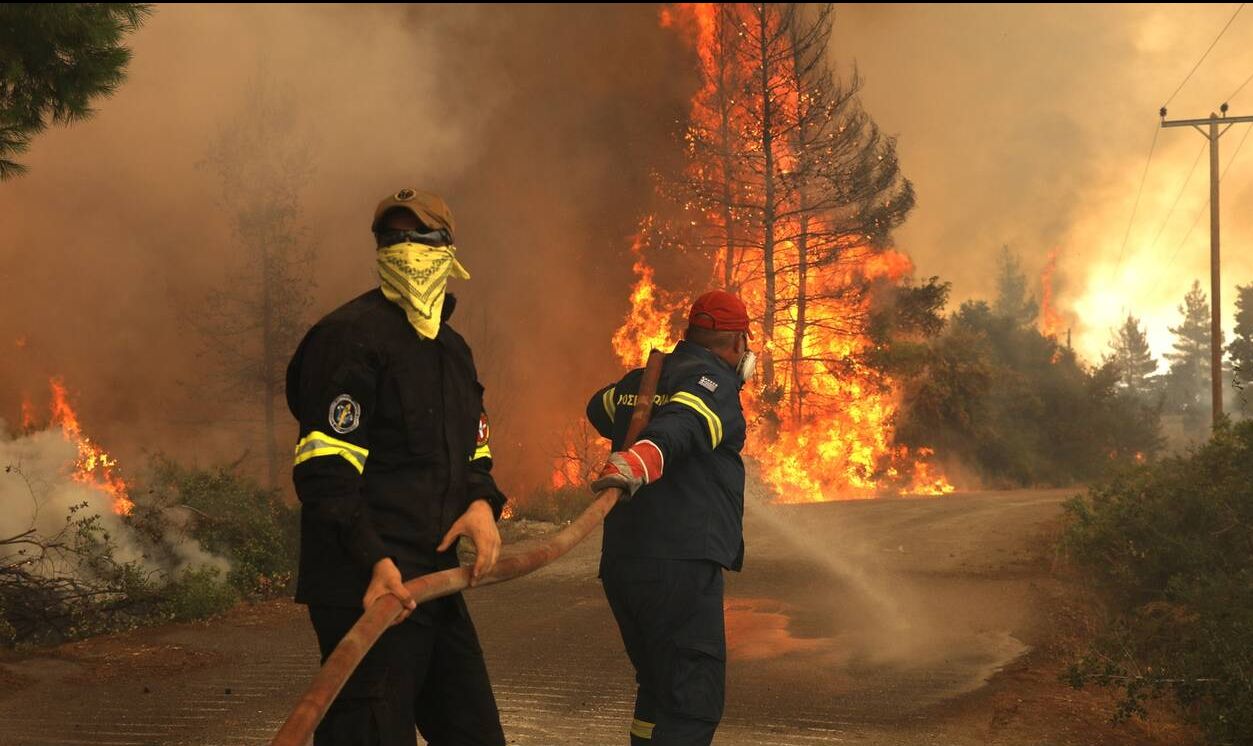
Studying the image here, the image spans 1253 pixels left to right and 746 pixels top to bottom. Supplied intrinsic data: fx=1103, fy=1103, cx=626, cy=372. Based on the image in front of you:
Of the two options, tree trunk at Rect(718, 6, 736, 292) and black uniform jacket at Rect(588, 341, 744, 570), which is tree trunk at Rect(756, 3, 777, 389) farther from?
black uniform jacket at Rect(588, 341, 744, 570)

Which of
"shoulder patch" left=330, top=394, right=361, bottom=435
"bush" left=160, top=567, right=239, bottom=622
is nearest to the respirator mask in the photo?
"shoulder patch" left=330, top=394, right=361, bottom=435

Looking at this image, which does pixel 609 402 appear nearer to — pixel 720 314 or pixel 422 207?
pixel 720 314

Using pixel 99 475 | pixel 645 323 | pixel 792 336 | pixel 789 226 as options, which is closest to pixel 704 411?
pixel 99 475

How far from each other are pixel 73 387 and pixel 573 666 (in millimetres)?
14682

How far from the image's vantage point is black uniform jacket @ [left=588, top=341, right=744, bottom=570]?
393 cm

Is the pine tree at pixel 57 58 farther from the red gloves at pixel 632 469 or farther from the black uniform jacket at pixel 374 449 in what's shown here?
the red gloves at pixel 632 469

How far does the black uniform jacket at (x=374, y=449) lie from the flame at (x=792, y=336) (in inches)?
821

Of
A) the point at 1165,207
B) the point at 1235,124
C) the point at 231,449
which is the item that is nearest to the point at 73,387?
the point at 231,449

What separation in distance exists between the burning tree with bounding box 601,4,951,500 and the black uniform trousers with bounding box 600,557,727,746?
1966 cm

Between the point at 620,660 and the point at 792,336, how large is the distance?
18.6 m

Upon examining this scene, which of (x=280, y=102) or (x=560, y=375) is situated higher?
(x=280, y=102)

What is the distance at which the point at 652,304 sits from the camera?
2445cm

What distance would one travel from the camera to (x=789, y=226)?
24.8 meters

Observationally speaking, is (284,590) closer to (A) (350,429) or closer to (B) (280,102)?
(A) (350,429)
